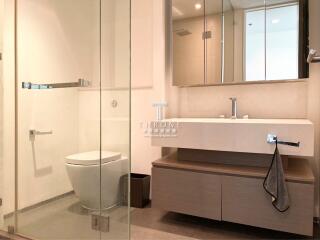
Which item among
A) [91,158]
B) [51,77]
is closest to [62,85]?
[51,77]

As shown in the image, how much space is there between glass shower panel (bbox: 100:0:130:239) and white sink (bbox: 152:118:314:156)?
1.24 ft

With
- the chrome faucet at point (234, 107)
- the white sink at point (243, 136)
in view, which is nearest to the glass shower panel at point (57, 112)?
the white sink at point (243, 136)

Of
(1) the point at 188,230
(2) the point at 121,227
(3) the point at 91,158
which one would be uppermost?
(3) the point at 91,158

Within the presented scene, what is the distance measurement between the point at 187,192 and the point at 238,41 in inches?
50.7

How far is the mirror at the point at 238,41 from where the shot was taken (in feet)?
6.31

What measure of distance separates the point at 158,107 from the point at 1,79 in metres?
1.27

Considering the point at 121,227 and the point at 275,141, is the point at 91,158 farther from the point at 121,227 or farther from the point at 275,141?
the point at 275,141

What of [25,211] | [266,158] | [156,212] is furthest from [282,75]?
[25,211]

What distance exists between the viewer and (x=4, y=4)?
1910mm

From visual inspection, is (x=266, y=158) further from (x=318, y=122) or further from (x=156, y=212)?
(x=156, y=212)

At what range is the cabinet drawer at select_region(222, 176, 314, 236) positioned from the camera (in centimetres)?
155

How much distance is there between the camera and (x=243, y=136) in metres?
1.68

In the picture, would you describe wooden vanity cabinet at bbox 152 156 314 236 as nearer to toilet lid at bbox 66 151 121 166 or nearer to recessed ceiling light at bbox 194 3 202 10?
toilet lid at bbox 66 151 121 166

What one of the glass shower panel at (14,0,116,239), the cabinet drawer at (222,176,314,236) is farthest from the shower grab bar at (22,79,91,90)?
the cabinet drawer at (222,176,314,236)
